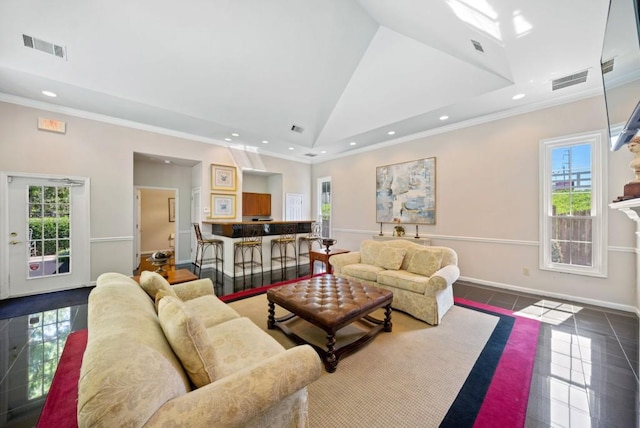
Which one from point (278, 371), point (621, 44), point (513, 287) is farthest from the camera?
point (513, 287)

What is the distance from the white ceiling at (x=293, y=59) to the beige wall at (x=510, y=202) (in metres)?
0.38

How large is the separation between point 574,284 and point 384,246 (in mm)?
2875

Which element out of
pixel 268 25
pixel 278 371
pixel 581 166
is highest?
pixel 268 25

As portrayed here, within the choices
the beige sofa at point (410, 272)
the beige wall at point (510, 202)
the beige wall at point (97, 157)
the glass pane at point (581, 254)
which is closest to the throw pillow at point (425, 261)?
the beige sofa at point (410, 272)

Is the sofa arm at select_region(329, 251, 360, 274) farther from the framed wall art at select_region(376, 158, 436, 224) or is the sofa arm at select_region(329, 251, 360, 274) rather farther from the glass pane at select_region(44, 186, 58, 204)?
the glass pane at select_region(44, 186, 58, 204)

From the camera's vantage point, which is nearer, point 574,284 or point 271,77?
point 574,284

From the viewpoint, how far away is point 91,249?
454 cm

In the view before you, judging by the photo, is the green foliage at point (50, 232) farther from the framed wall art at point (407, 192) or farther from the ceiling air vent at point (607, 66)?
the ceiling air vent at point (607, 66)

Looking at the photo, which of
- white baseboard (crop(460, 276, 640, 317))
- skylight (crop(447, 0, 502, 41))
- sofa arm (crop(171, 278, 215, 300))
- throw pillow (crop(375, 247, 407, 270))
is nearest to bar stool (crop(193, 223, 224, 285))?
sofa arm (crop(171, 278, 215, 300))

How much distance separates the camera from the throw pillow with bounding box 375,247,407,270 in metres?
3.78

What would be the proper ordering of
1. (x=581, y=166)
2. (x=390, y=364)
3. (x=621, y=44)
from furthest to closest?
(x=581, y=166), (x=390, y=364), (x=621, y=44)

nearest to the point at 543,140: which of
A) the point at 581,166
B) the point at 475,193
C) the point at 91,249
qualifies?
the point at 581,166

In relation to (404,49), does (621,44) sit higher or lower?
lower

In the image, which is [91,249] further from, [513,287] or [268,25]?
[513,287]
